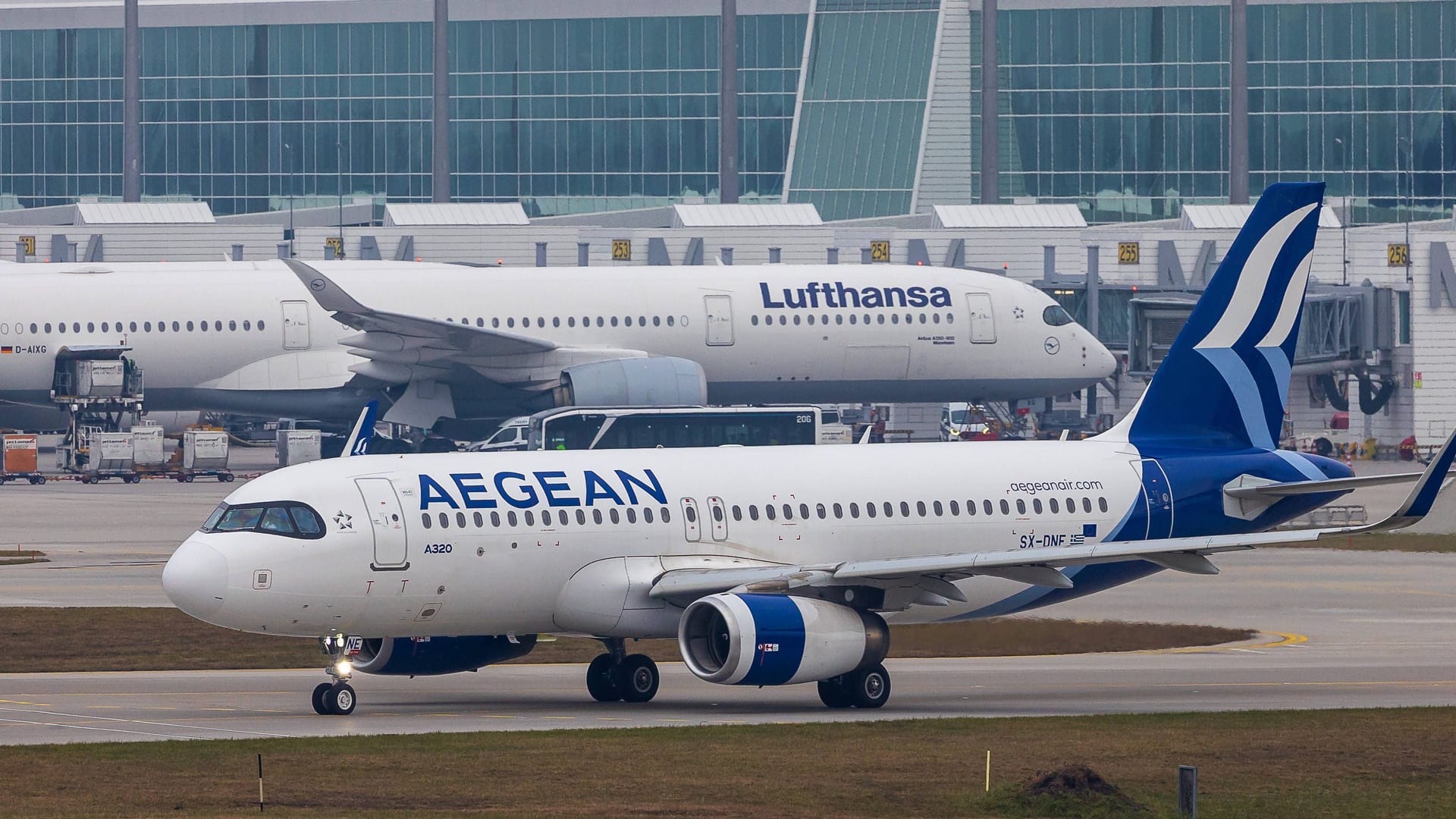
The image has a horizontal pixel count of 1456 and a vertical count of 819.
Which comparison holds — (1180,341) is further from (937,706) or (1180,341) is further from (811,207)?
(811,207)

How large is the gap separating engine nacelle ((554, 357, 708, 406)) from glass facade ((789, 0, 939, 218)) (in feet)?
192

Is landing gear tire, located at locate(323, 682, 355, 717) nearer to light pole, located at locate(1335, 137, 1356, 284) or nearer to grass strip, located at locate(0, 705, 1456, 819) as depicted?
grass strip, located at locate(0, 705, 1456, 819)

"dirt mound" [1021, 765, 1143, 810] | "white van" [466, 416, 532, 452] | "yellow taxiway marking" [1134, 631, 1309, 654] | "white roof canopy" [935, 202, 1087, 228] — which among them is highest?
"white roof canopy" [935, 202, 1087, 228]

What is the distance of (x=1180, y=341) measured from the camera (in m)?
33.0

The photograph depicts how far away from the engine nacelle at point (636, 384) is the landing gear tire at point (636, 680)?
112ft

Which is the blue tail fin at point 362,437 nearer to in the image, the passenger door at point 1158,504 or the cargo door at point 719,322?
the passenger door at point 1158,504

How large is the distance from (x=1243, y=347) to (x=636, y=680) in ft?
34.5

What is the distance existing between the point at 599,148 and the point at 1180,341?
100946 mm

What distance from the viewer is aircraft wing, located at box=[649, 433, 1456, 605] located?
1026 inches

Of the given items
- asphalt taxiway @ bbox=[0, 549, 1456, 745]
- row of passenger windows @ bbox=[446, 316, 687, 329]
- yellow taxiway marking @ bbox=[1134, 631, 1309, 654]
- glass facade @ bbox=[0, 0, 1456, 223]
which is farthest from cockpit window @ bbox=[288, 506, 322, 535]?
glass facade @ bbox=[0, 0, 1456, 223]

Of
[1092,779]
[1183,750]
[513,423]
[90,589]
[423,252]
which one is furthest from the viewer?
[423,252]

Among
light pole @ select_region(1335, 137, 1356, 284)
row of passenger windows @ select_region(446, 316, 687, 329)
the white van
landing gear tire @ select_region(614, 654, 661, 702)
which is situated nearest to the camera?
landing gear tire @ select_region(614, 654, 661, 702)

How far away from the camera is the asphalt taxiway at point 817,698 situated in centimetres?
2695

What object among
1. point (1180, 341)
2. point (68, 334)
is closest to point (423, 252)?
point (68, 334)
